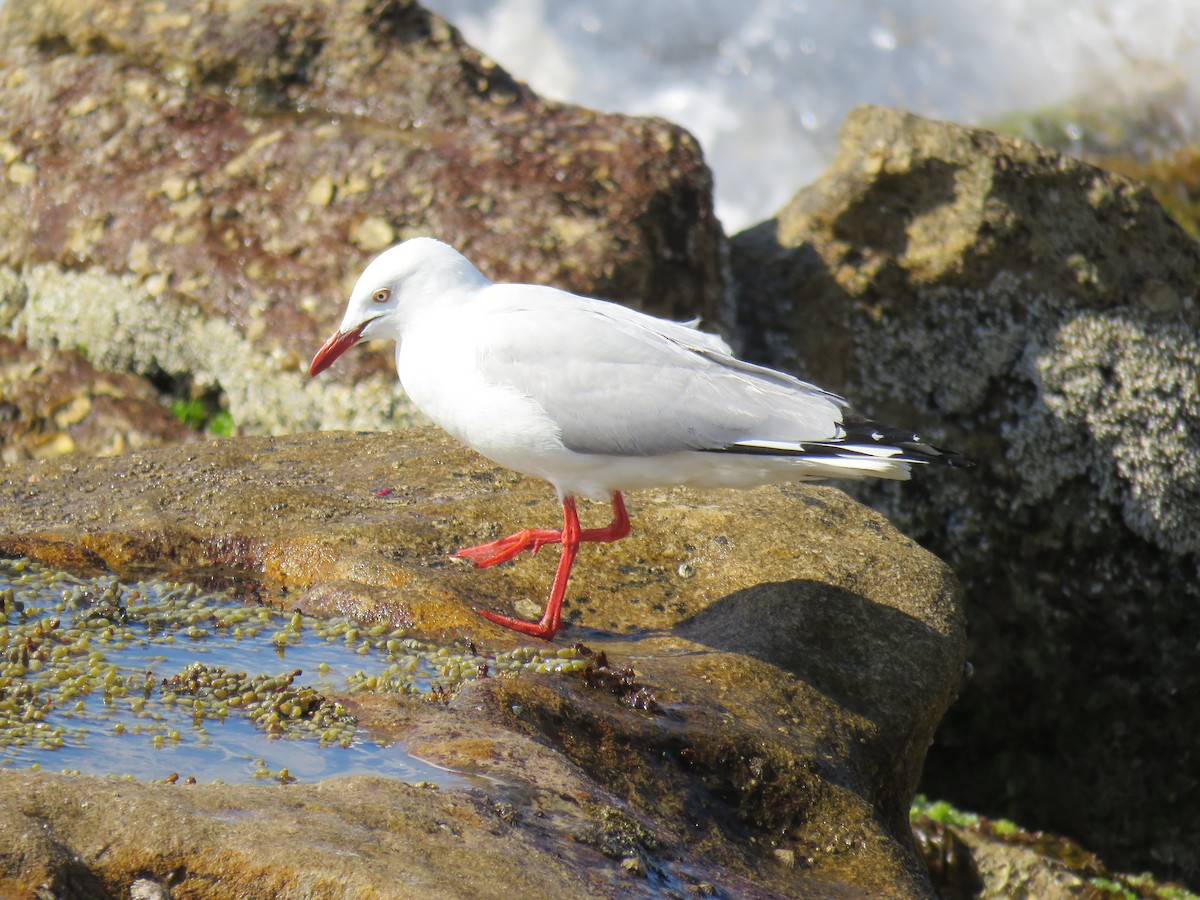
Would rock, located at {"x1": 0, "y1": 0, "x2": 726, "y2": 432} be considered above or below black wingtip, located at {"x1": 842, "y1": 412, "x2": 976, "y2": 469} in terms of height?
below

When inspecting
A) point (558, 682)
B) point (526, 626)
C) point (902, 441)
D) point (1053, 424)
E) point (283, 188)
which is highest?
point (902, 441)

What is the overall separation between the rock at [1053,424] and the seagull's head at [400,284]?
3115 millimetres

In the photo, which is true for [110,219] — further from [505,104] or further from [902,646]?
[902,646]

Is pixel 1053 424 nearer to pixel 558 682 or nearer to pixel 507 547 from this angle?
pixel 507 547

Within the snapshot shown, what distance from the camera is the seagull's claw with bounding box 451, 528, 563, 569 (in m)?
4.98

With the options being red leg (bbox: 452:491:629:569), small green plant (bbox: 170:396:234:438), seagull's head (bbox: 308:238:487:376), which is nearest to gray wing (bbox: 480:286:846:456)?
seagull's head (bbox: 308:238:487:376)

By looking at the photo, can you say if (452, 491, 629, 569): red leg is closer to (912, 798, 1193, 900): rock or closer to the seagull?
the seagull

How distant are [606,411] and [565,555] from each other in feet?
1.70

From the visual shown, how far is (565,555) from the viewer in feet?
15.7

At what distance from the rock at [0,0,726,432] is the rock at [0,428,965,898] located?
138 cm

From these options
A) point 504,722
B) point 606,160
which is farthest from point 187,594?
point 606,160

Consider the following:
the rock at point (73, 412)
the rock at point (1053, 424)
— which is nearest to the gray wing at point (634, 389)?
the rock at point (1053, 424)

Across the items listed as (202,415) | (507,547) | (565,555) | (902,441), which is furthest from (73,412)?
(902,441)

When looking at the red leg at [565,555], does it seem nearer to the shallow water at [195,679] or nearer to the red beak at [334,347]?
the shallow water at [195,679]
